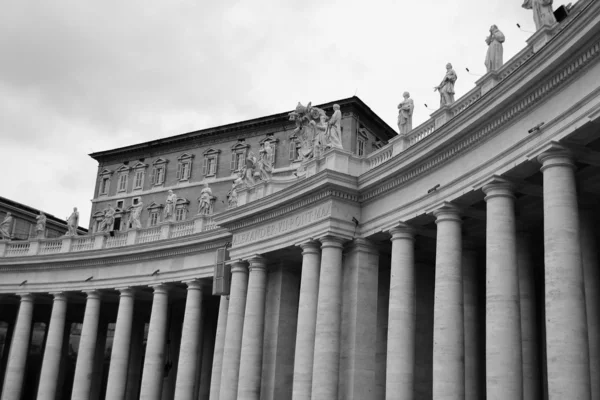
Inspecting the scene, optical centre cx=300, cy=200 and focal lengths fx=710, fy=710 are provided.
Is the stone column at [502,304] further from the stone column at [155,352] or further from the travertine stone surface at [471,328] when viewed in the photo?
the stone column at [155,352]

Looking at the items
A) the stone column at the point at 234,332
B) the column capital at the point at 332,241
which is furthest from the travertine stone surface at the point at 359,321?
the stone column at the point at 234,332

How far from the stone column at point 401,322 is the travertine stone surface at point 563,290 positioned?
10.8 m

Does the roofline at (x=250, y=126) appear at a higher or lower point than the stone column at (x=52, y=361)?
higher

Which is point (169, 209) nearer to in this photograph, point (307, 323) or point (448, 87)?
point (307, 323)

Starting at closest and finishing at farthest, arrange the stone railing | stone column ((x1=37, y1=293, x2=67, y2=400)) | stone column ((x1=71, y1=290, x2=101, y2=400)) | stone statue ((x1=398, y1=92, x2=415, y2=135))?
stone statue ((x1=398, y1=92, x2=415, y2=135)), the stone railing, stone column ((x1=71, y1=290, x2=101, y2=400)), stone column ((x1=37, y1=293, x2=67, y2=400))

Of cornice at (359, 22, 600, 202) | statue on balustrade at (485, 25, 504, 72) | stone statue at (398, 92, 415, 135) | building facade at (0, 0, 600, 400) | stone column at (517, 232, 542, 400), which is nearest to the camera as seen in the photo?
cornice at (359, 22, 600, 202)

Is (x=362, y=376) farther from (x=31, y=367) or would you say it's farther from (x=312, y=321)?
(x=31, y=367)

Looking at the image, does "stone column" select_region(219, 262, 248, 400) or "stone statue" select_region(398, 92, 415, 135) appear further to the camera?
"stone column" select_region(219, 262, 248, 400)

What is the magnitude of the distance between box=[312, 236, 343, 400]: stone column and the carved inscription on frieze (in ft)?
5.72

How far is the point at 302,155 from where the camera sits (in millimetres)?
44312

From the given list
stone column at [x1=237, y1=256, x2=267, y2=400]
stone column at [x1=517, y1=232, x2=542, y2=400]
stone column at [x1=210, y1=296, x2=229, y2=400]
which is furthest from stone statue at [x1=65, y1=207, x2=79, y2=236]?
stone column at [x1=517, y1=232, x2=542, y2=400]

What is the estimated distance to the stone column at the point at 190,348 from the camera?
49.8m

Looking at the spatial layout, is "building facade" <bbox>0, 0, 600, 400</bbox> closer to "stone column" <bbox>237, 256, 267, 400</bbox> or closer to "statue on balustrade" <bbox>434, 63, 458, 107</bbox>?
"stone column" <bbox>237, 256, 267, 400</bbox>

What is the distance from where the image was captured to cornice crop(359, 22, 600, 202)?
24.6 m
